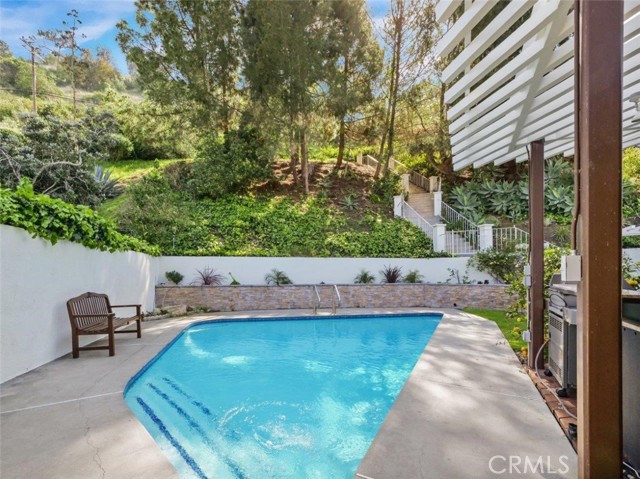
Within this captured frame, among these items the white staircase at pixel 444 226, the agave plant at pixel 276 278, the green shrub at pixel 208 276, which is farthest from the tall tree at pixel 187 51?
the white staircase at pixel 444 226

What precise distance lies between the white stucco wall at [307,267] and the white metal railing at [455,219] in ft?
9.26

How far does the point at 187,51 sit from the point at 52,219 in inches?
477

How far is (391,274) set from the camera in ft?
38.8

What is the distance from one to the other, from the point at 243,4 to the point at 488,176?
13.0 metres

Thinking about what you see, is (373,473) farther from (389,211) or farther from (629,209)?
(629,209)

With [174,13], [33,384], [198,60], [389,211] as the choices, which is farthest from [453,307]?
[174,13]

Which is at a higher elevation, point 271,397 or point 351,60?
point 351,60

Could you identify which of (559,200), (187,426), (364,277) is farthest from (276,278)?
(559,200)

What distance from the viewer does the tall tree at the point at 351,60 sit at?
15406 millimetres

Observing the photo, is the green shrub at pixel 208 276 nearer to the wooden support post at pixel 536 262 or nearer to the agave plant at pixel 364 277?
the agave plant at pixel 364 277

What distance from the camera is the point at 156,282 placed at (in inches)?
438

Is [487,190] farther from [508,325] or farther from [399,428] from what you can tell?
[399,428]

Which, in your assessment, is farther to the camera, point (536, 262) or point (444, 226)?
point (444, 226)

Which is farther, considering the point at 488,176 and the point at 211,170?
the point at 488,176
